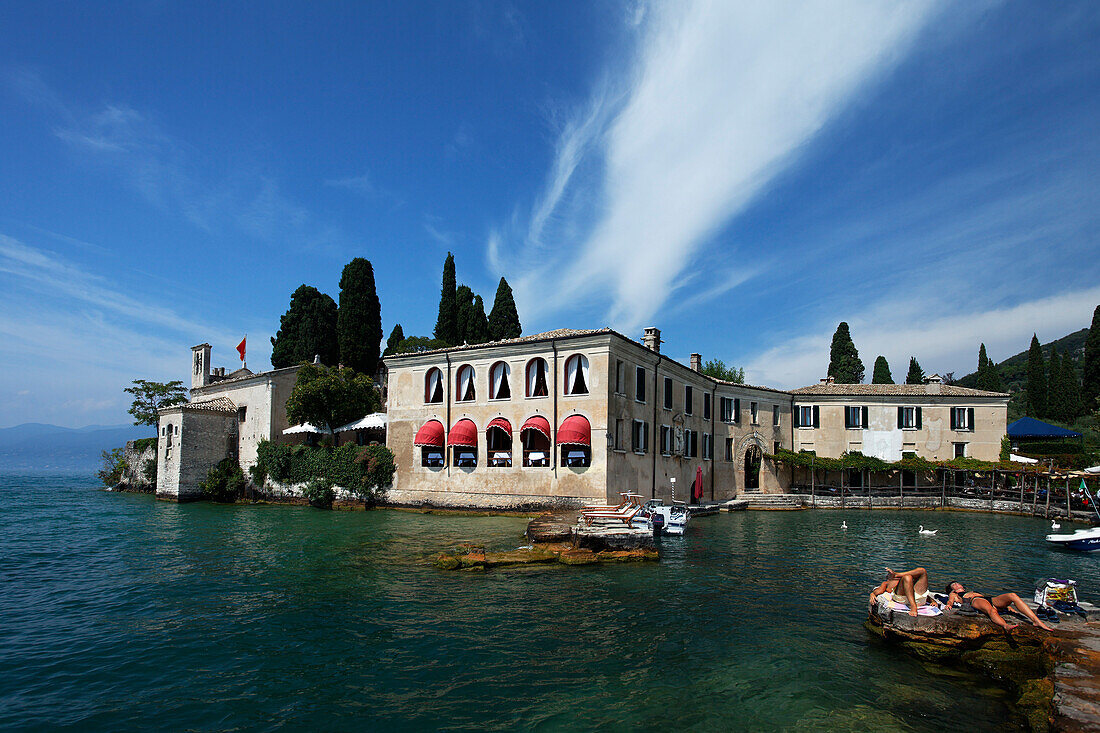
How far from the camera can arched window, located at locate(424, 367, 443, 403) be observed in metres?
32.3

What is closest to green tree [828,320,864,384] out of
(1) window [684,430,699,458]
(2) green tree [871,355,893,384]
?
(2) green tree [871,355,893,384]

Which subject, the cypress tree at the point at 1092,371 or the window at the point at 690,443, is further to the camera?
the cypress tree at the point at 1092,371

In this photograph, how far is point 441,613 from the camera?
484 inches

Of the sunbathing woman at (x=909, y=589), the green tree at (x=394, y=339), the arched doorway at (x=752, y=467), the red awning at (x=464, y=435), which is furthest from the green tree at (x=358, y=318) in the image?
the sunbathing woman at (x=909, y=589)

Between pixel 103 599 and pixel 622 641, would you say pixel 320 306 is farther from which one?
pixel 622 641

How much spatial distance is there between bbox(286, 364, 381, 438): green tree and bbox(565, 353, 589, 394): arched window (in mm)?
16347

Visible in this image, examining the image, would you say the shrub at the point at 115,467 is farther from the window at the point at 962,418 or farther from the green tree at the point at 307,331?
the window at the point at 962,418

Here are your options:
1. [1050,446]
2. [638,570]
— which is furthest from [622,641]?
[1050,446]

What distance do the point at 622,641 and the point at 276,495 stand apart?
31.4 meters

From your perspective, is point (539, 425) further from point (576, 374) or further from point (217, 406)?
point (217, 406)

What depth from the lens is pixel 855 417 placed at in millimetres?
43719

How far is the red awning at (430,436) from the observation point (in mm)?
30938

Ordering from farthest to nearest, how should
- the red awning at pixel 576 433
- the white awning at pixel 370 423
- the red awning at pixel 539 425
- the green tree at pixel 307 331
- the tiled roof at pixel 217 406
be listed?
the green tree at pixel 307 331 → the tiled roof at pixel 217 406 → the white awning at pixel 370 423 → the red awning at pixel 539 425 → the red awning at pixel 576 433

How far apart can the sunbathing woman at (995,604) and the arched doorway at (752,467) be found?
101 ft
